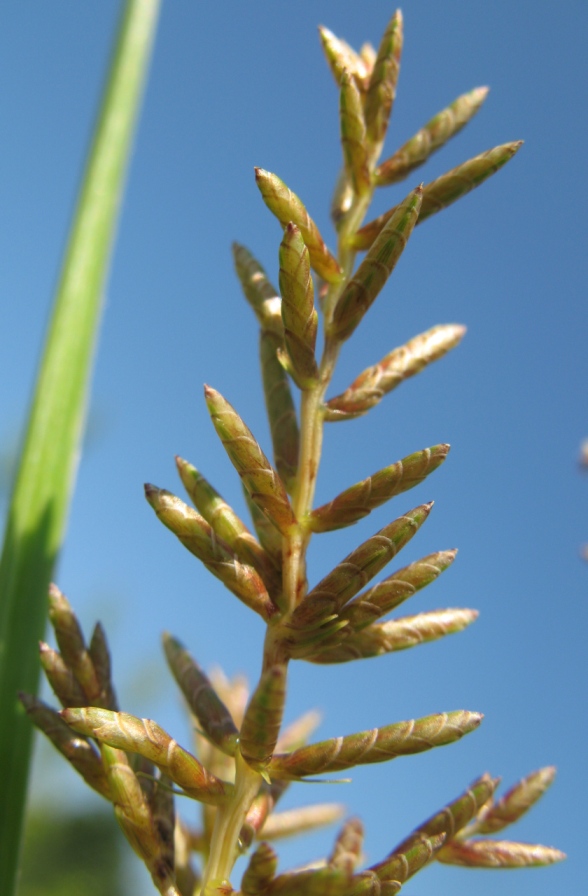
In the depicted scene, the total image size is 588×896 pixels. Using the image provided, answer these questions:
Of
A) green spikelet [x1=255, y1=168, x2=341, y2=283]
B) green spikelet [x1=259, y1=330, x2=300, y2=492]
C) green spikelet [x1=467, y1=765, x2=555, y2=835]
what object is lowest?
green spikelet [x1=467, y1=765, x2=555, y2=835]

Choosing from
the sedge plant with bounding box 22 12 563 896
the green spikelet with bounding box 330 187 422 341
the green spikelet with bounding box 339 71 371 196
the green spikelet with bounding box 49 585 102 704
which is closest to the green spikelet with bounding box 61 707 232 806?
the sedge plant with bounding box 22 12 563 896

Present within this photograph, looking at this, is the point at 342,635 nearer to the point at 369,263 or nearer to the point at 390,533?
the point at 390,533

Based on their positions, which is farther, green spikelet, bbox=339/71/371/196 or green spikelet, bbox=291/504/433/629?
green spikelet, bbox=339/71/371/196

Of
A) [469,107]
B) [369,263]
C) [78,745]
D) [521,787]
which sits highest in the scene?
[469,107]

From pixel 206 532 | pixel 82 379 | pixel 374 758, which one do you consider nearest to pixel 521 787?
pixel 374 758

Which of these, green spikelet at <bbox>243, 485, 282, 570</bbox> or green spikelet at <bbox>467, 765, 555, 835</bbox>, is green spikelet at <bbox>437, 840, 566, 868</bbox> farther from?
green spikelet at <bbox>243, 485, 282, 570</bbox>

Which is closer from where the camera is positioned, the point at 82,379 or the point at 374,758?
the point at 374,758
